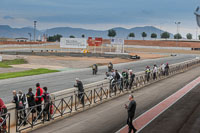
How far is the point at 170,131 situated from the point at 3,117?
716 centimetres

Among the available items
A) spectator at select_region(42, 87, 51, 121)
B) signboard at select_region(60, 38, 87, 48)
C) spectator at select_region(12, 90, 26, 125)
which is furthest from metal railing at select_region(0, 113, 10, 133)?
signboard at select_region(60, 38, 87, 48)

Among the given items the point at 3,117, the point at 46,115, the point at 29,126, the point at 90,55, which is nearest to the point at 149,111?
the point at 46,115

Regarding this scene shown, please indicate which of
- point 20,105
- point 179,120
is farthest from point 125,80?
point 20,105

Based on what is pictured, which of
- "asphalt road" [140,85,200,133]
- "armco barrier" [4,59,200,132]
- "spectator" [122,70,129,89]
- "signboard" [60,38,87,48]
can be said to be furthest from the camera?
"signboard" [60,38,87,48]

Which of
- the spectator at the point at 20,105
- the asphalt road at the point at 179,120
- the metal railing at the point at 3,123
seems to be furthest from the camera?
the asphalt road at the point at 179,120

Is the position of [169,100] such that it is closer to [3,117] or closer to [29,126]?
[29,126]

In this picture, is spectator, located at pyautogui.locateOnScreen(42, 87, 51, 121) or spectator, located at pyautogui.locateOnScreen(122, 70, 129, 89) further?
spectator, located at pyautogui.locateOnScreen(122, 70, 129, 89)

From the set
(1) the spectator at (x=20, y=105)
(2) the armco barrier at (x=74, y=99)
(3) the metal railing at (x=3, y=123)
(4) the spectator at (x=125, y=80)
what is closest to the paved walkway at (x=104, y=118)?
(2) the armco barrier at (x=74, y=99)

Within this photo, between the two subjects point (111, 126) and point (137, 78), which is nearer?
point (111, 126)

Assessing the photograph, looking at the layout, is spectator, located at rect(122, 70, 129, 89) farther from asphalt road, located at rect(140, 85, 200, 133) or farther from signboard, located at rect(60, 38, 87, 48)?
signboard, located at rect(60, 38, 87, 48)

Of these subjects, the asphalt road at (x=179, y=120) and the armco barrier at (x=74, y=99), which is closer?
the armco barrier at (x=74, y=99)

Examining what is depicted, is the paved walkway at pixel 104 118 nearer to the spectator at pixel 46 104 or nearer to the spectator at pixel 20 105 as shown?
the spectator at pixel 46 104

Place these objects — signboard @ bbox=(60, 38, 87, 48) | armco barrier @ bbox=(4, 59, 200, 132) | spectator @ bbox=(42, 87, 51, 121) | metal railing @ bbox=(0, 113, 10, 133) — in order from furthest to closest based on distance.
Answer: signboard @ bbox=(60, 38, 87, 48)
spectator @ bbox=(42, 87, 51, 121)
armco barrier @ bbox=(4, 59, 200, 132)
metal railing @ bbox=(0, 113, 10, 133)

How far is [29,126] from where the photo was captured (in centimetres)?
1334
